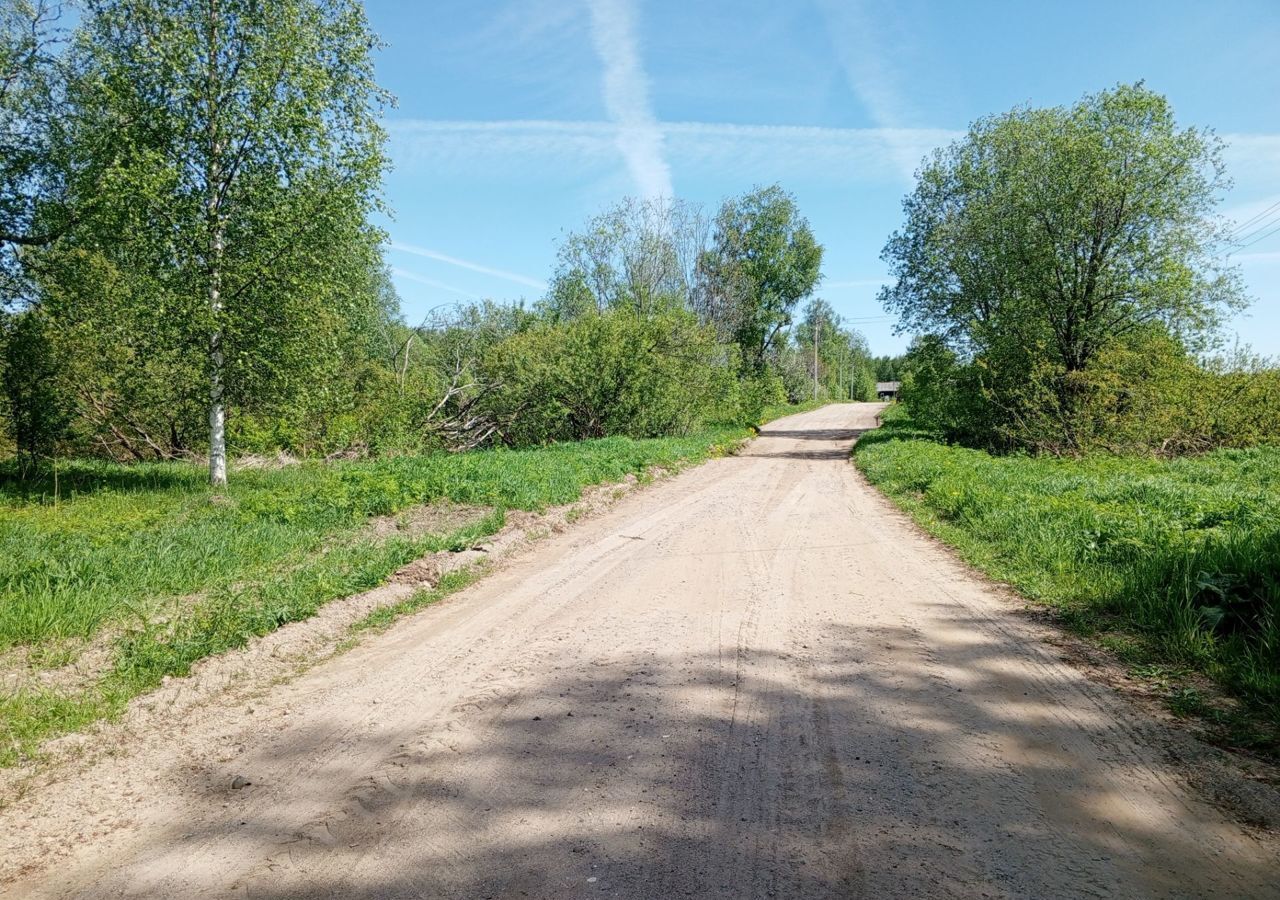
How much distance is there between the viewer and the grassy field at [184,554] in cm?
481

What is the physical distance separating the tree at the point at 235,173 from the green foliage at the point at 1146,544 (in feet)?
39.2

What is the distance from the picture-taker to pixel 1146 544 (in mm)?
7082

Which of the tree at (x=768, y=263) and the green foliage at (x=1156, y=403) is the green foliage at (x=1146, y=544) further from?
the tree at (x=768, y=263)

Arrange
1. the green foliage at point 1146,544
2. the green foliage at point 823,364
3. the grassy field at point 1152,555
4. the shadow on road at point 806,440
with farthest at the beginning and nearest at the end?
the green foliage at point 823,364, the shadow on road at point 806,440, the green foliage at point 1146,544, the grassy field at point 1152,555

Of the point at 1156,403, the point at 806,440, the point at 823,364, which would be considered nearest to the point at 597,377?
the point at 806,440

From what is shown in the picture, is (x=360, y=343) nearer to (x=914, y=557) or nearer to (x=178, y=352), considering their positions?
(x=178, y=352)

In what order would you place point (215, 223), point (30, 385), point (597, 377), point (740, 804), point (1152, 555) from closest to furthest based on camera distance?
point (740, 804) → point (1152, 555) → point (215, 223) → point (30, 385) → point (597, 377)

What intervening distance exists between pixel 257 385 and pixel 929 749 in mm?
13420

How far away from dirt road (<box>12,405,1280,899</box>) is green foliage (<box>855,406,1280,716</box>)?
3.00 feet

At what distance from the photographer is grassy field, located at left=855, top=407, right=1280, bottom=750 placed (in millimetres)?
4617

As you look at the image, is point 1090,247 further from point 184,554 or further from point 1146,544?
point 184,554

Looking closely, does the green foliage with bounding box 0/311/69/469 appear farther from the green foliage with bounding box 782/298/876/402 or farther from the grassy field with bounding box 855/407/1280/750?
the green foliage with bounding box 782/298/876/402

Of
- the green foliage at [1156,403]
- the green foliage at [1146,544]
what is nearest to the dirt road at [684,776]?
the green foliage at [1146,544]

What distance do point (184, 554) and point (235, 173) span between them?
9.16 m
